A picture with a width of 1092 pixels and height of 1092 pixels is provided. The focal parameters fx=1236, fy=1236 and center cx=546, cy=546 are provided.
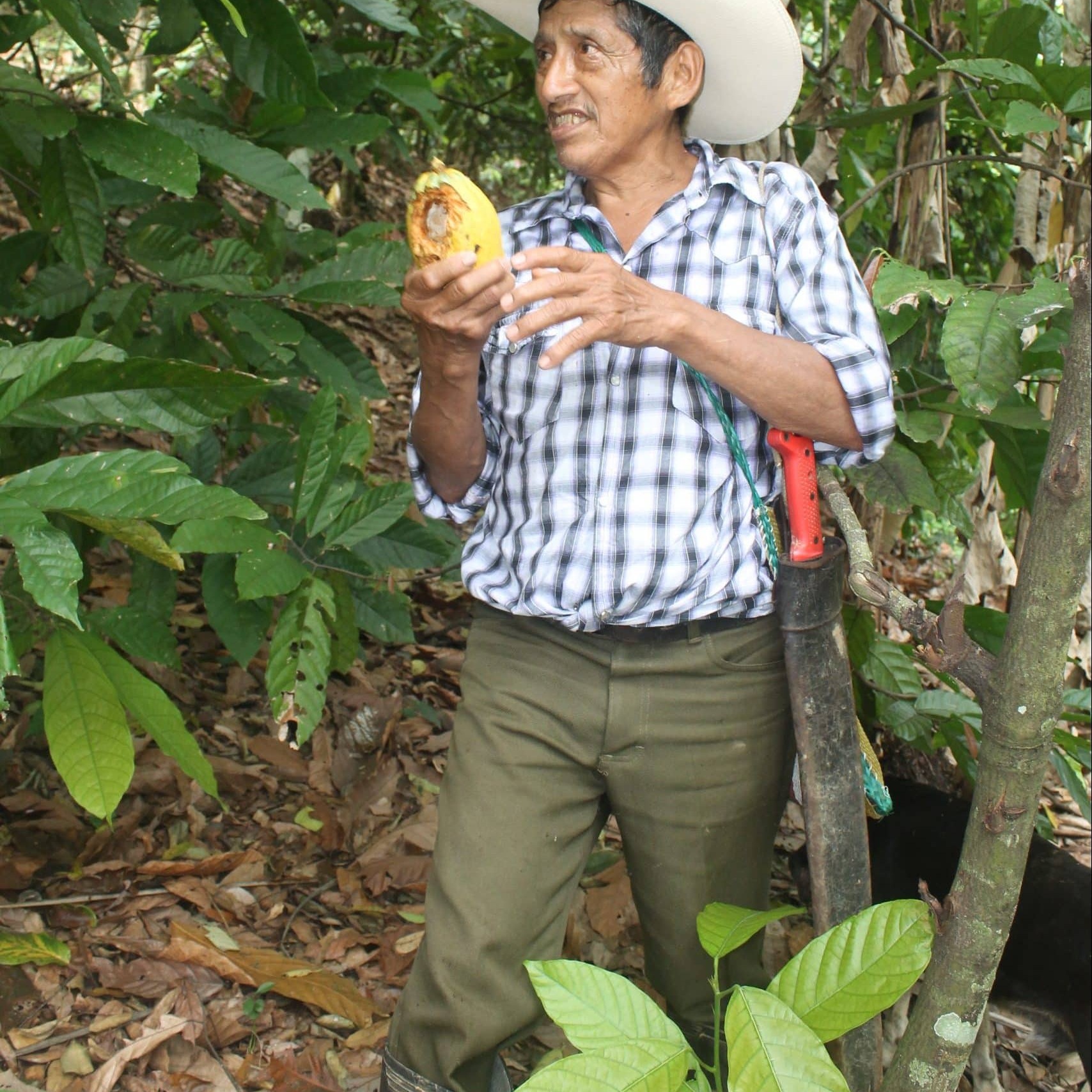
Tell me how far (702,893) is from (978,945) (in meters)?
0.59

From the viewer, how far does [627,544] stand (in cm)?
179

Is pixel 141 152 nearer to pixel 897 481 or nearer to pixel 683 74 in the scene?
pixel 683 74

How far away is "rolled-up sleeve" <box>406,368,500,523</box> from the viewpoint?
→ 197cm

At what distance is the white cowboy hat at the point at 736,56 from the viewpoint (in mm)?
1838

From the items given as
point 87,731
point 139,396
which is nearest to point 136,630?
point 87,731

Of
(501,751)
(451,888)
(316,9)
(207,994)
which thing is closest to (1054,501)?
(501,751)

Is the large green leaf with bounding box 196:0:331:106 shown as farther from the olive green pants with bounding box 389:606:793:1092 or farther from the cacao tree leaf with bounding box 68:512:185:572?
the olive green pants with bounding box 389:606:793:1092

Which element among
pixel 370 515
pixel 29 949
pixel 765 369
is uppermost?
pixel 765 369

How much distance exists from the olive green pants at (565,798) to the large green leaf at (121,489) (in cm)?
53

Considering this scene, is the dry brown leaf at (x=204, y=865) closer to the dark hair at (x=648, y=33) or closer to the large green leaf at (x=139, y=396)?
the large green leaf at (x=139, y=396)

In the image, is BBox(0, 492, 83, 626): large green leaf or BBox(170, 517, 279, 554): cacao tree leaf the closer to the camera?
BBox(0, 492, 83, 626): large green leaf

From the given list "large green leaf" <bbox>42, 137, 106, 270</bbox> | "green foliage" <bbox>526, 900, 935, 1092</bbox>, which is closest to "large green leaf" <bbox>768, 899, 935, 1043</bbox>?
"green foliage" <bbox>526, 900, 935, 1092</bbox>

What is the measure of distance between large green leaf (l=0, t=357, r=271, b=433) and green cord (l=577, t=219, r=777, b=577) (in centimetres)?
58

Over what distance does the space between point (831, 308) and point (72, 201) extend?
1342 mm
